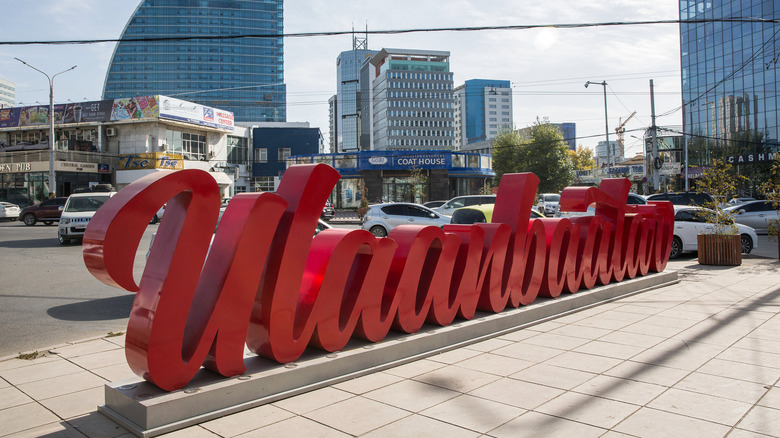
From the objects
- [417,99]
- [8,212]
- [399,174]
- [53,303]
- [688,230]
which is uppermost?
[417,99]

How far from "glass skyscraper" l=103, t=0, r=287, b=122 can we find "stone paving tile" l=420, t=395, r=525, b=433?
11917cm

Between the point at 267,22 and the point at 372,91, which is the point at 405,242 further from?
the point at 372,91

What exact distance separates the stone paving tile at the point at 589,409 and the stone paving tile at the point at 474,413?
286 mm

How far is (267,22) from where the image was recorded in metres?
132

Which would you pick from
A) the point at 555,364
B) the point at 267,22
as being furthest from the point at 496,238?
the point at 267,22

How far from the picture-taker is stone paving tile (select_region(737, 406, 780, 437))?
12.5 feet

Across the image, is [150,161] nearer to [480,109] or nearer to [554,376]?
[554,376]

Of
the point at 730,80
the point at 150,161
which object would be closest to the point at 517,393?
the point at 150,161

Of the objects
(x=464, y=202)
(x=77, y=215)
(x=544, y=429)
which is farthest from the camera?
(x=464, y=202)

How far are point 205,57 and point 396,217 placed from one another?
12086cm

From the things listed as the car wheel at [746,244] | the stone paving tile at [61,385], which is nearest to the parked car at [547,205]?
the car wheel at [746,244]

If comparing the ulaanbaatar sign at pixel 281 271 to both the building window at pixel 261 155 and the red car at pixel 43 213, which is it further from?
the building window at pixel 261 155

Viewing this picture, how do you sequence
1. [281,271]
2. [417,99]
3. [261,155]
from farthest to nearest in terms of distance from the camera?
1. [417,99]
2. [261,155]
3. [281,271]

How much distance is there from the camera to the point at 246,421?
4.11m
